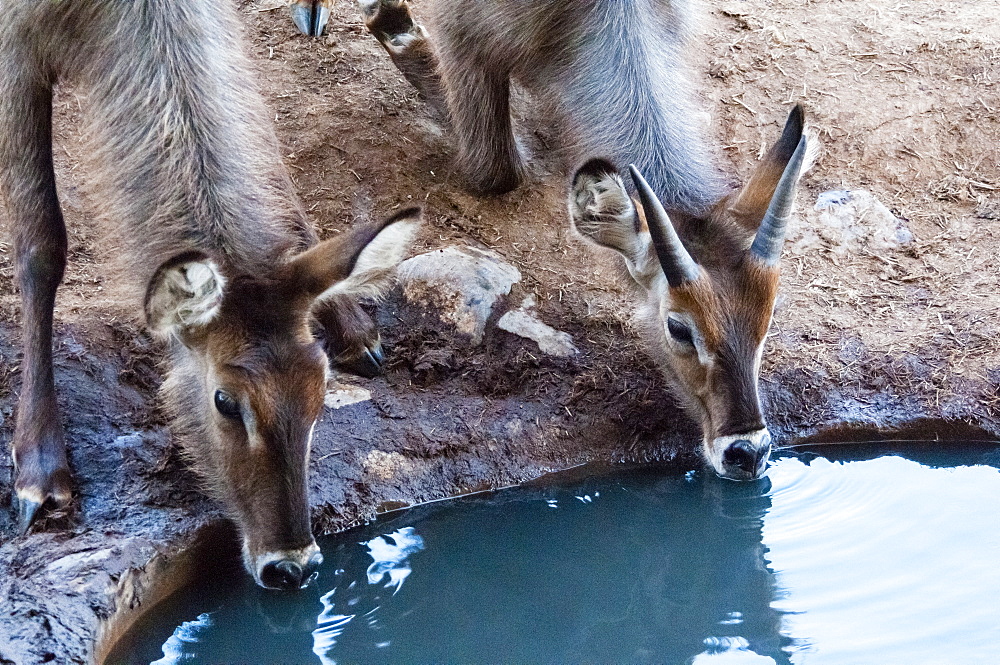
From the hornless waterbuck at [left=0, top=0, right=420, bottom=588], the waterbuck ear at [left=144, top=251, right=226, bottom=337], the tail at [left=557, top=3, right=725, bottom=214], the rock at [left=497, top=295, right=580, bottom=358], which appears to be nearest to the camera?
the waterbuck ear at [left=144, top=251, right=226, bottom=337]

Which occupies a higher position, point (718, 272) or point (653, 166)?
point (653, 166)

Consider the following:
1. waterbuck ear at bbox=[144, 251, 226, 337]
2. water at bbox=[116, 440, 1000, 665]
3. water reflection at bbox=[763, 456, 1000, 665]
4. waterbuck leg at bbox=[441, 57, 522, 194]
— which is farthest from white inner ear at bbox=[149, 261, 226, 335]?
waterbuck leg at bbox=[441, 57, 522, 194]

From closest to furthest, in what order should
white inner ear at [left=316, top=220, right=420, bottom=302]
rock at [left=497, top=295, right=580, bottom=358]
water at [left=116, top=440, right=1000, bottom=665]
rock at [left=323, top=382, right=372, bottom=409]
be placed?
1. white inner ear at [left=316, top=220, right=420, bottom=302]
2. water at [left=116, top=440, right=1000, bottom=665]
3. rock at [left=323, top=382, right=372, bottom=409]
4. rock at [left=497, top=295, right=580, bottom=358]

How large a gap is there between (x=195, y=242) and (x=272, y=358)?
0.67 metres

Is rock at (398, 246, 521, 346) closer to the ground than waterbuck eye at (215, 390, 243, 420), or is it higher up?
closer to the ground

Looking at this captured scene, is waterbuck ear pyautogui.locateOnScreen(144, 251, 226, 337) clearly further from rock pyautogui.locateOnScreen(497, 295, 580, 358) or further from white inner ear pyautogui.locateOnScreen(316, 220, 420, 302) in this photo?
rock pyautogui.locateOnScreen(497, 295, 580, 358)

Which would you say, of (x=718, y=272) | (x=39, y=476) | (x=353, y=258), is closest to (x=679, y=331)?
(x=718, y=272)

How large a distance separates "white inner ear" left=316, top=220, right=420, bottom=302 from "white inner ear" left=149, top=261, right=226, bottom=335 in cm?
41

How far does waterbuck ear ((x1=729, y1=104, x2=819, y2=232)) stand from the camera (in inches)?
215

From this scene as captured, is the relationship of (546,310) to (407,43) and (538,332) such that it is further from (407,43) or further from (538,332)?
(407,43)

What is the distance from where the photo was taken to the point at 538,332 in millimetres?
6266

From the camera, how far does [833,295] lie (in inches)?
266

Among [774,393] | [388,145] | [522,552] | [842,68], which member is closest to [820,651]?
[522,552]

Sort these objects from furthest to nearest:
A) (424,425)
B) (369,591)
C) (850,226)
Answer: (850,226), (424,425), (369,591)
